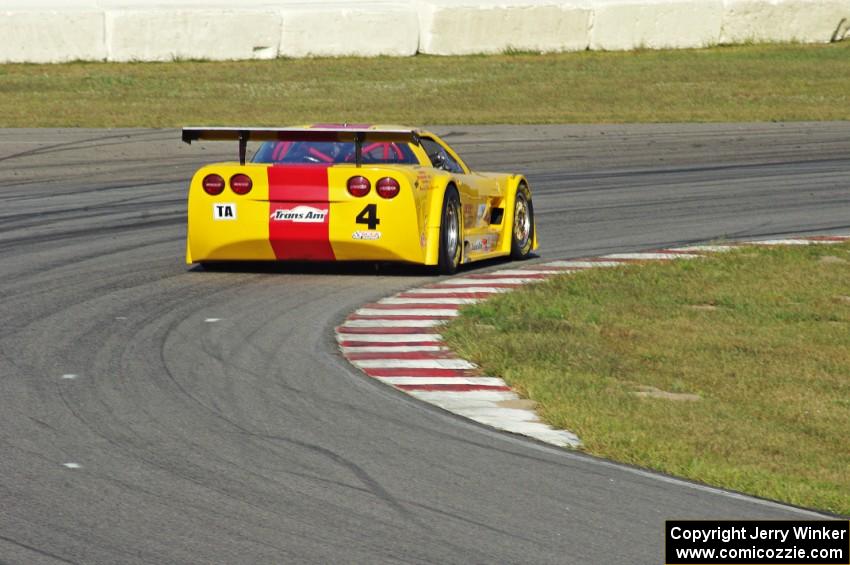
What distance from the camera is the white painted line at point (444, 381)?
8.30 m

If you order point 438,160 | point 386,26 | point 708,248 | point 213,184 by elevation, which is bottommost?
point 708,248

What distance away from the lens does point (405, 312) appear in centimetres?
1063

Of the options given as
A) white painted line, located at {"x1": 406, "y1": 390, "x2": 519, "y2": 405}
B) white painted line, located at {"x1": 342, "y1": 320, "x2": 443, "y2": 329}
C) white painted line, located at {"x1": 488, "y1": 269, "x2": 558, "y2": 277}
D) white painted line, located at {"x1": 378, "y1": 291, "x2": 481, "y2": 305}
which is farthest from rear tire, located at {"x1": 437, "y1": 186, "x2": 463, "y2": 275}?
white painted line, located at {"x1": 406, "y1": 390, "x2": 519, "y2": 405}

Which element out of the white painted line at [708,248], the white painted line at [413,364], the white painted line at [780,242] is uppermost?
the white painted line at [780,242]

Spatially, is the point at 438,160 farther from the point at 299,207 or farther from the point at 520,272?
the point at 299,207

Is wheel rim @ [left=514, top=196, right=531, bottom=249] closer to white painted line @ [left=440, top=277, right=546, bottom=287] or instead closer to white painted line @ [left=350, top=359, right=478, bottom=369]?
white painted line @ [left=440, top=277, right=546, bottom=287]

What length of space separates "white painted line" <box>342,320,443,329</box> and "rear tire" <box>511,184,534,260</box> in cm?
351

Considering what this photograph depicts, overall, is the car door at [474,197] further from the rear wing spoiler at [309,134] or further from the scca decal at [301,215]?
the scca decal at [301,215]

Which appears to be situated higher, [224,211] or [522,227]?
[224,211]

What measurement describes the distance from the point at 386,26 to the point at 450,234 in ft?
73.8

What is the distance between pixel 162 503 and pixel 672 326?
5.09 m

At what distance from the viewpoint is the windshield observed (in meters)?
12.4

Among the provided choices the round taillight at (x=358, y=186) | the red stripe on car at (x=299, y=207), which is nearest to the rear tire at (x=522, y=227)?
the round taillight at (x=358, y=186)

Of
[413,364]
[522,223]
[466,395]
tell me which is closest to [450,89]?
[522,223]
